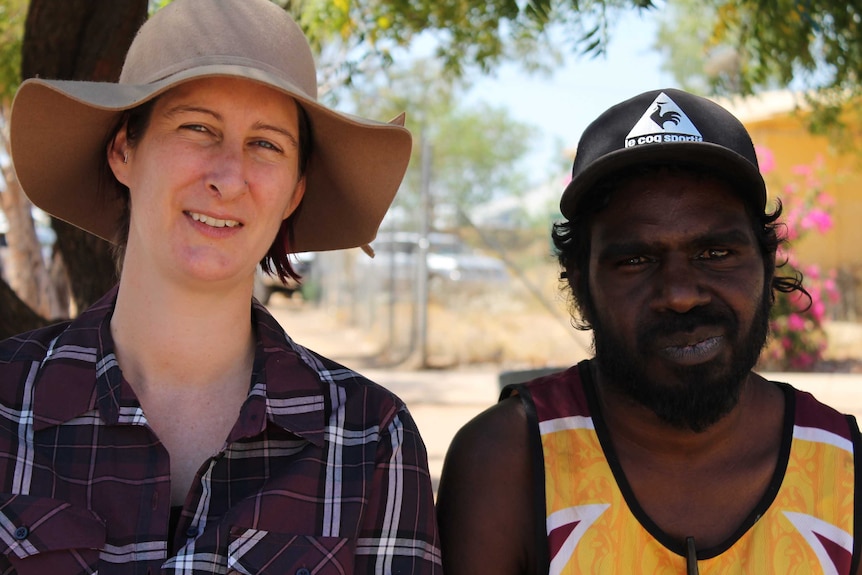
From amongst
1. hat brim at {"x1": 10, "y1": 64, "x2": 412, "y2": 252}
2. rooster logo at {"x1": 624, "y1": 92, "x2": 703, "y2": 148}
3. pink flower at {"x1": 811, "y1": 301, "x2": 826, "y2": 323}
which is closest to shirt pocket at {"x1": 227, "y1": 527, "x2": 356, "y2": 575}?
hat brim at {"x1": 10, "y1": 64, "x2": 412, "y2": 252}

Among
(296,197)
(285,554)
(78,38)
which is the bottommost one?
(285,554)

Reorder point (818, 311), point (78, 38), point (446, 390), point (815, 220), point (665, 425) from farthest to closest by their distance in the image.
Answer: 1. point (815, 220)
2. point (818, 311)
3. point (446, 390)
4. point (78, 38)
5. point (665, 425)

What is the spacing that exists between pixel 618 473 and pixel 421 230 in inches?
370

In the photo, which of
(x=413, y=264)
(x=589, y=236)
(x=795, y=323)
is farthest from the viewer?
(x=413, y=264)

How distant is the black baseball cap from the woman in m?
0.51

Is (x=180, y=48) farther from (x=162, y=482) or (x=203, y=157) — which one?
(x=162, y=482)

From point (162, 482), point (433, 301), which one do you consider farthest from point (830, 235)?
point (162, 482)

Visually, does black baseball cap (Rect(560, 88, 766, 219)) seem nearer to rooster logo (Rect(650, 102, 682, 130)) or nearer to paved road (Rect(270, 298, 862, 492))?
rooster logo (Rect(650, 102, 682, 130))

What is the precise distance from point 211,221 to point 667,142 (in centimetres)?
104

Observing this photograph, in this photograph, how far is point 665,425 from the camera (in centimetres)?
233

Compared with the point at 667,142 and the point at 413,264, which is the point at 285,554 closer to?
the point at 667,142

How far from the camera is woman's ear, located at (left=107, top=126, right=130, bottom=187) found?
2.20 metres

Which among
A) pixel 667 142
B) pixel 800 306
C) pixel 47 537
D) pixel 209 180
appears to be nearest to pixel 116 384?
pixel 47 537

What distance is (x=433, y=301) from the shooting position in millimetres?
13000
